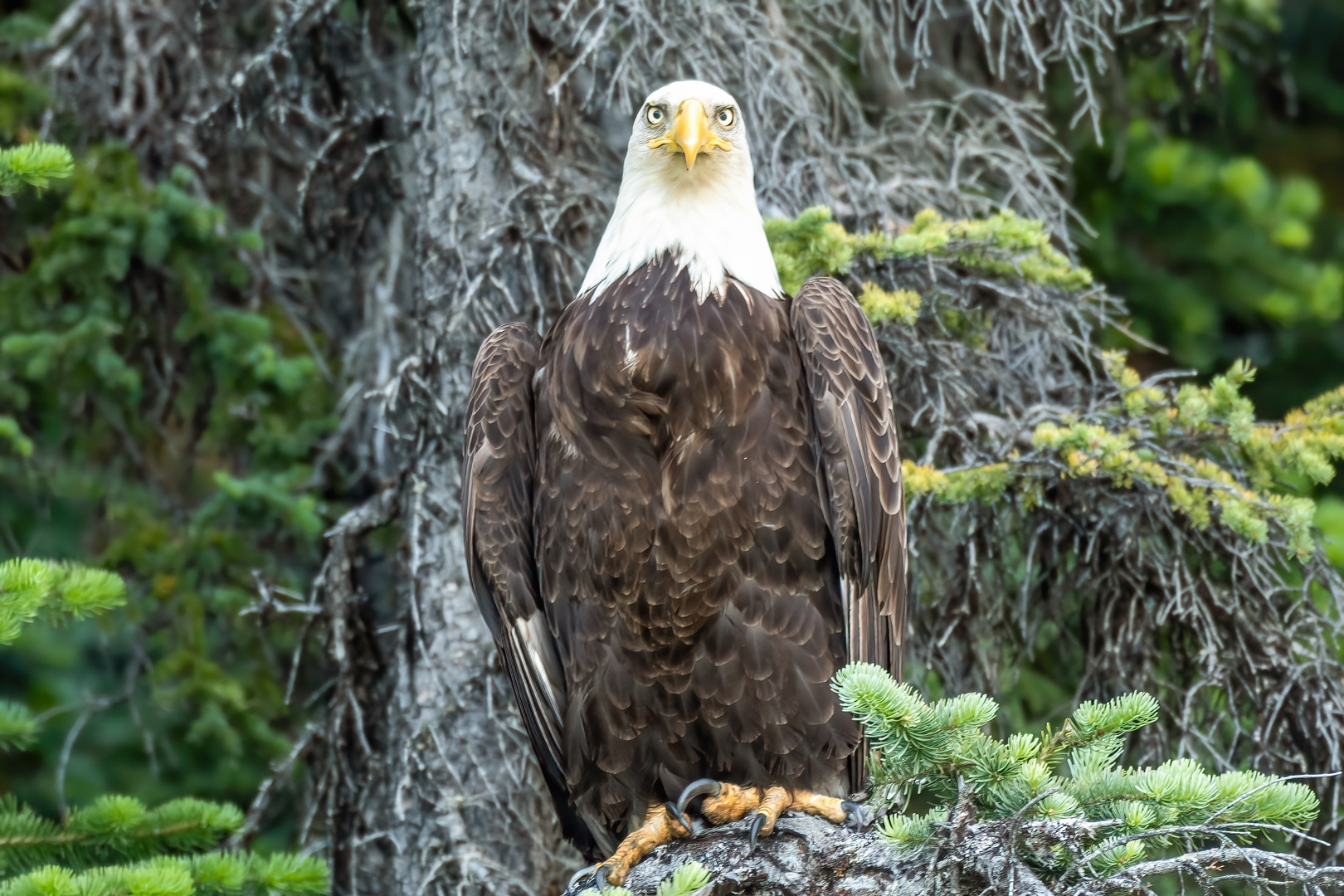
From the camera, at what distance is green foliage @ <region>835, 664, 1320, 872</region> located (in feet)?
6.00

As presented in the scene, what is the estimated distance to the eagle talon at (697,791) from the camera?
3.17m

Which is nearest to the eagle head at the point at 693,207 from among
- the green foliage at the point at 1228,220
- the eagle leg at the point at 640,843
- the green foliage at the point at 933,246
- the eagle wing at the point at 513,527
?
the green foliage at the point at 933,246

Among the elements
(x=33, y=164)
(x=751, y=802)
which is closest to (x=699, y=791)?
(x=751, y=802)

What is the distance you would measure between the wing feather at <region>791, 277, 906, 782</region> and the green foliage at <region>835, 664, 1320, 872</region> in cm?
118

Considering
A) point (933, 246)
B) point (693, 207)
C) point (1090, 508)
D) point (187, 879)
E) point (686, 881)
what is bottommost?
point (187, 879)

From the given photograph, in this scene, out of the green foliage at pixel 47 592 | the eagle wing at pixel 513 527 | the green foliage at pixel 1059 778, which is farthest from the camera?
the eagle wing at pixel 513 527

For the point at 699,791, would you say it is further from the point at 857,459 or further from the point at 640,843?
the point at 857,459

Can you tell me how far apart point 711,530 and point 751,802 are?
0.72 metres

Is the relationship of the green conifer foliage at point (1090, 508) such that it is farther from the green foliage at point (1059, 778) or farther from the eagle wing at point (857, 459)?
the green foliage at point (1059, 778)

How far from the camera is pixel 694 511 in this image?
10.0ft

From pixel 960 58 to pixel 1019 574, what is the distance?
85.3 inches

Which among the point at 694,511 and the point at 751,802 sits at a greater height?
the point at 694,511

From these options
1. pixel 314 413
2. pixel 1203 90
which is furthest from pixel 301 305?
pixel 1203 90

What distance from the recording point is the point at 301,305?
5.09 m
